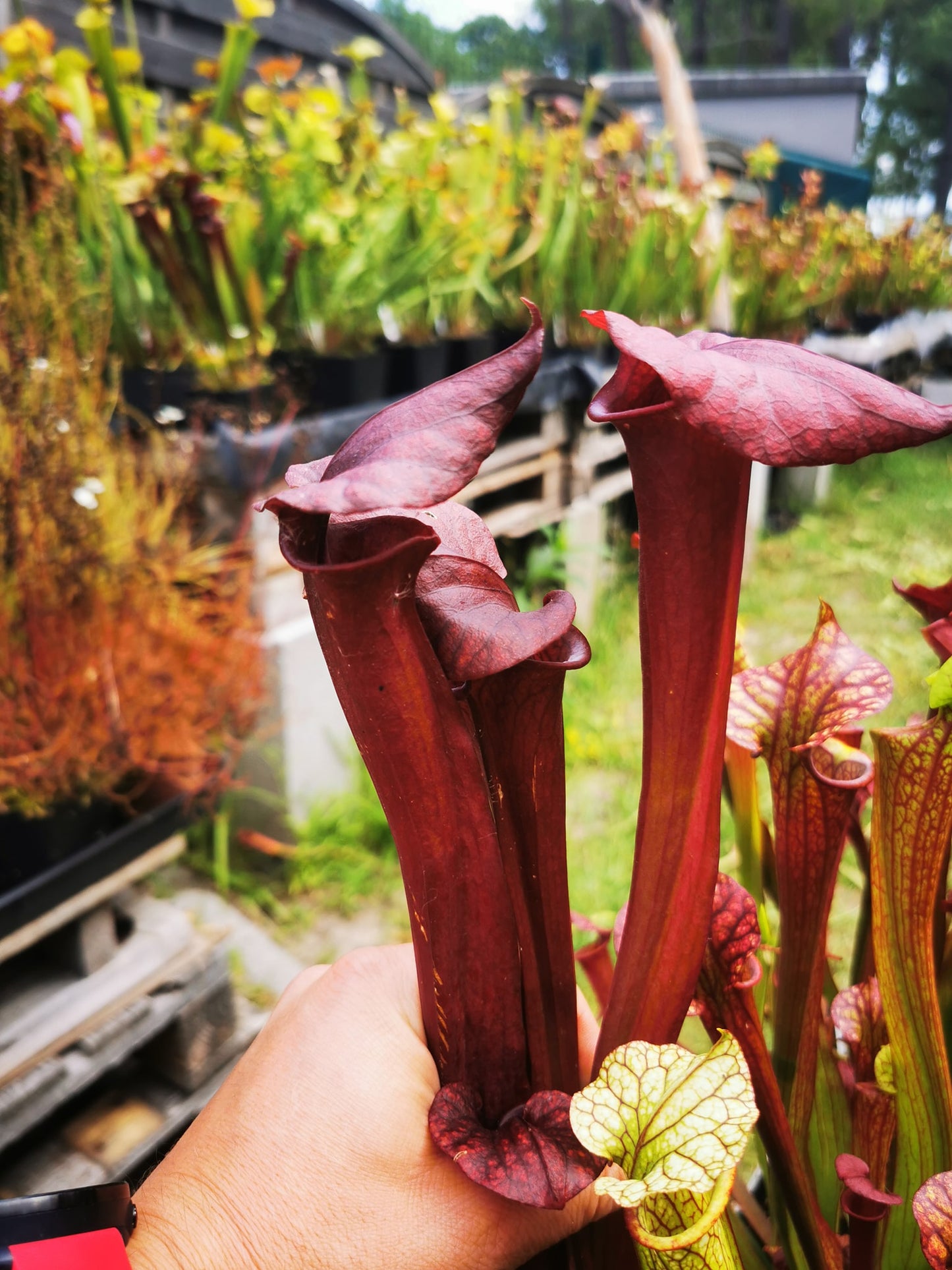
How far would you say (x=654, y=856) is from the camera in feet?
1.23

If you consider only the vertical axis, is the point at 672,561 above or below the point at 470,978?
above

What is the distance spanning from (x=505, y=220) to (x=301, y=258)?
0.69m

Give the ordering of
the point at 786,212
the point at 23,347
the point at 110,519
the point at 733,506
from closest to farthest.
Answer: the point at 733,506 < the point at 23,347 < the point at 110,519 < the point at 786,212

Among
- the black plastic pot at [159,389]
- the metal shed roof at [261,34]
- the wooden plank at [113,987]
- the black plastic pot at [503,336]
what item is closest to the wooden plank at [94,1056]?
the wooden plank at [113,987]

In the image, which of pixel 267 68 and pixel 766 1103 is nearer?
pixel 766 1103

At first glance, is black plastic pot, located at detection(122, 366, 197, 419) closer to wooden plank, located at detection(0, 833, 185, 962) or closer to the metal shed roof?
wooden plank, located at detection(0, 833, 185, 962)

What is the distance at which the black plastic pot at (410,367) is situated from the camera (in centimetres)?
216

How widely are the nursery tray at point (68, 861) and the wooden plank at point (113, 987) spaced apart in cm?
14

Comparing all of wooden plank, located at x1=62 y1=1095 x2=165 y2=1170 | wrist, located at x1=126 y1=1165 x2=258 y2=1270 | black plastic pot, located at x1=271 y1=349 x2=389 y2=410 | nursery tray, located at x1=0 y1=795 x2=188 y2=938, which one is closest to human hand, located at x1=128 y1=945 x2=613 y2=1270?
wrist, located at x1=126 y1=1165 x2=258 y2=1270

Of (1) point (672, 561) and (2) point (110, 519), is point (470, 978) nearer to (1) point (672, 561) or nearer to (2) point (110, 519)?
(1) point (672, 561)

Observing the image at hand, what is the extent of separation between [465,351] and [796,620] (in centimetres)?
144

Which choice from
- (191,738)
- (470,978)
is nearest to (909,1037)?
(470,978)

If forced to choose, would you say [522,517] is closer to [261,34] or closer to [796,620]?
[796,620]

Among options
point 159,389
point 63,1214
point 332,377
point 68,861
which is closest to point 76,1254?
point 63,1214
